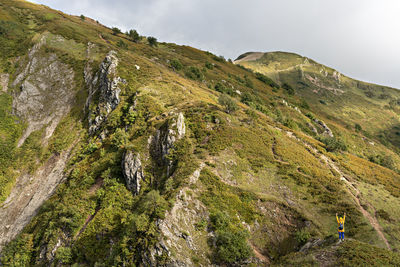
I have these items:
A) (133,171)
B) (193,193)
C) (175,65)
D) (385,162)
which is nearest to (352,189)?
(193,193)

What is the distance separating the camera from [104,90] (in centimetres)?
5566

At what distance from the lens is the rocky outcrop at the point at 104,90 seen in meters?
51.3

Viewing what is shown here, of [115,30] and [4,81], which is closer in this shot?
[4,81]

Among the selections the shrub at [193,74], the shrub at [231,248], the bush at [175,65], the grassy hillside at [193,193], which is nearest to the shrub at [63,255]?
the grassy hillside at [193,193]

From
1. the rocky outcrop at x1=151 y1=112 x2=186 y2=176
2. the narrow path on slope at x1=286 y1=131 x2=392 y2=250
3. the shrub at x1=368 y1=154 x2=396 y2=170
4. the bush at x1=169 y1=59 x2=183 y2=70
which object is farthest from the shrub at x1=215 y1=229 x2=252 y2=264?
the bush at x1=169 y1=59 x2=183 y2=70

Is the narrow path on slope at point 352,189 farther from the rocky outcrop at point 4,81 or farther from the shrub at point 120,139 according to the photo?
the rocky outcrop at point 4,81

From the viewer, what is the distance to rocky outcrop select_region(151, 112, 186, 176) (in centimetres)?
3484

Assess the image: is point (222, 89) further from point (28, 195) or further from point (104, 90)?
point (28, 195)

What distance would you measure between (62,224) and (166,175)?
17772 mm

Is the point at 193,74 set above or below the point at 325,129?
above

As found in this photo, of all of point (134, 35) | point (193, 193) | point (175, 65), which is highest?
point (134, 35)

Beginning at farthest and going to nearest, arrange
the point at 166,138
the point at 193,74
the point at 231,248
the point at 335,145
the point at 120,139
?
1. the point at 193,74
2. the point at 335,145
3. the point at 120,139
4. the point at 166,138
5. the point at 231,248

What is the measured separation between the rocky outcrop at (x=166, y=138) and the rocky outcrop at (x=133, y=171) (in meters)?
3.53

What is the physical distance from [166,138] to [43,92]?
186 feet
